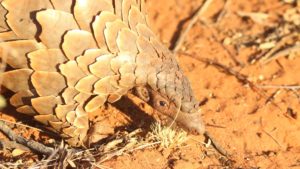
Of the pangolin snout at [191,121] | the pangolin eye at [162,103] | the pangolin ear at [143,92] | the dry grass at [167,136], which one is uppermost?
the pangolin ear at [143,92]

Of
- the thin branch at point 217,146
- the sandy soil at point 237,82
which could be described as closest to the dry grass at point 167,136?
the sandy soil at point 237,82

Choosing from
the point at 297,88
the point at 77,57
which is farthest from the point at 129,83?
the point at 297,88

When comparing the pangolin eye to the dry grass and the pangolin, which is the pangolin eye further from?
the dry grass

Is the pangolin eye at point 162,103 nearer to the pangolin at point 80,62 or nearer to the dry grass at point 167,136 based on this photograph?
the pangolin at point 80,62

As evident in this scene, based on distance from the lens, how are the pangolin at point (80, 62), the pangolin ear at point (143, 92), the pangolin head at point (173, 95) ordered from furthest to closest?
the pangolin ear at point (143, 92)
the pangolin head at point (173, 95)
the pangolin at point (80, 62)

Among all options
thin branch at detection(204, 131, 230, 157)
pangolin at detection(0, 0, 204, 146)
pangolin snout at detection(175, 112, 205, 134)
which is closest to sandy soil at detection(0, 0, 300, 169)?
thin branch at detection(204, 131, 230, 157)

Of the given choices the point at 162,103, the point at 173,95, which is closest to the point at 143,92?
the point at 162,103

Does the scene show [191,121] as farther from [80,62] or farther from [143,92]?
[80,62]

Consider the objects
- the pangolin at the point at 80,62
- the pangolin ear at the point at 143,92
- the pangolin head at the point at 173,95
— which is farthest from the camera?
the pangolin ear at the point at 143,92

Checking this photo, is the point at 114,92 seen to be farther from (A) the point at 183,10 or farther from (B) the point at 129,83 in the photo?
(A) the point at 183,10
